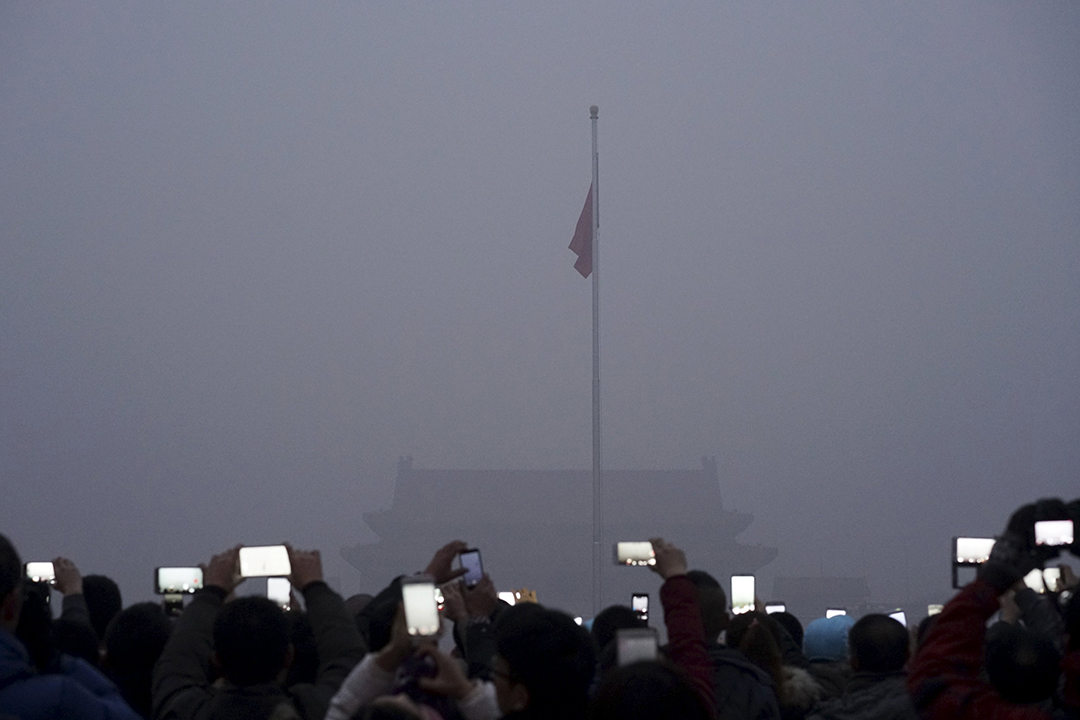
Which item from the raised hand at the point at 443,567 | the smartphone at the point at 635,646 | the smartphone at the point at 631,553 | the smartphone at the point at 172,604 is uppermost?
the raised hand at the point at 443,567

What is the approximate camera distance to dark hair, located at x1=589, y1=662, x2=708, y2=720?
238cm

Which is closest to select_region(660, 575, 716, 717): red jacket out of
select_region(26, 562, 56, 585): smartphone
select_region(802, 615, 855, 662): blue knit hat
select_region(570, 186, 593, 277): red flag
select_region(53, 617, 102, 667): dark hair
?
select_region(53, 617, 102, 667): dark hair

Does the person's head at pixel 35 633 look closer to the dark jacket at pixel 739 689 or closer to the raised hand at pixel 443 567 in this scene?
the raised hand at pixel 443 567

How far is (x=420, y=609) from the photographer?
9.28 ft

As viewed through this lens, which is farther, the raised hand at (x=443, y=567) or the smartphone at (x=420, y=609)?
the raised hand at (x=443, y=567)

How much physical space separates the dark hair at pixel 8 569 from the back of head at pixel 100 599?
249 centimetres

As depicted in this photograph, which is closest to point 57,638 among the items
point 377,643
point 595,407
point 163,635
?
point 163,635

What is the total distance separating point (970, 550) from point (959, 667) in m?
2.32

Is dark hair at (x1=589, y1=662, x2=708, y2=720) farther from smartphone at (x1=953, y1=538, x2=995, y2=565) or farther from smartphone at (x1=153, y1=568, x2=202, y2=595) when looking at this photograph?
smartphone at (x1=153, y1=568, x2=202, y2=595)

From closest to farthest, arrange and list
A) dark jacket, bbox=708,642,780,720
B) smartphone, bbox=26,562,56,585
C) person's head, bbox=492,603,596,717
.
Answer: person's head, bbox=492,603,596,717
dark jacket, bbox=708,642,780,720
smartphone, bbox=26,562,56,585

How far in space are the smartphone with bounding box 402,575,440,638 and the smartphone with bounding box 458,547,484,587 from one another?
1.37 m

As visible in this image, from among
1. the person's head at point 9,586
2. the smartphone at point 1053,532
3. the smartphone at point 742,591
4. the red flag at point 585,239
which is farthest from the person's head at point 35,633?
the red flag at point 585,239

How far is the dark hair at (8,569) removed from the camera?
10.1 feet

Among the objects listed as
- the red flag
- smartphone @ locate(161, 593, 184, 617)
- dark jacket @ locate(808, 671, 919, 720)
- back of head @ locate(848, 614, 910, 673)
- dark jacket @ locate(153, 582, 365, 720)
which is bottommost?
dark jacket @ locate(808, 671, 919, 720)
